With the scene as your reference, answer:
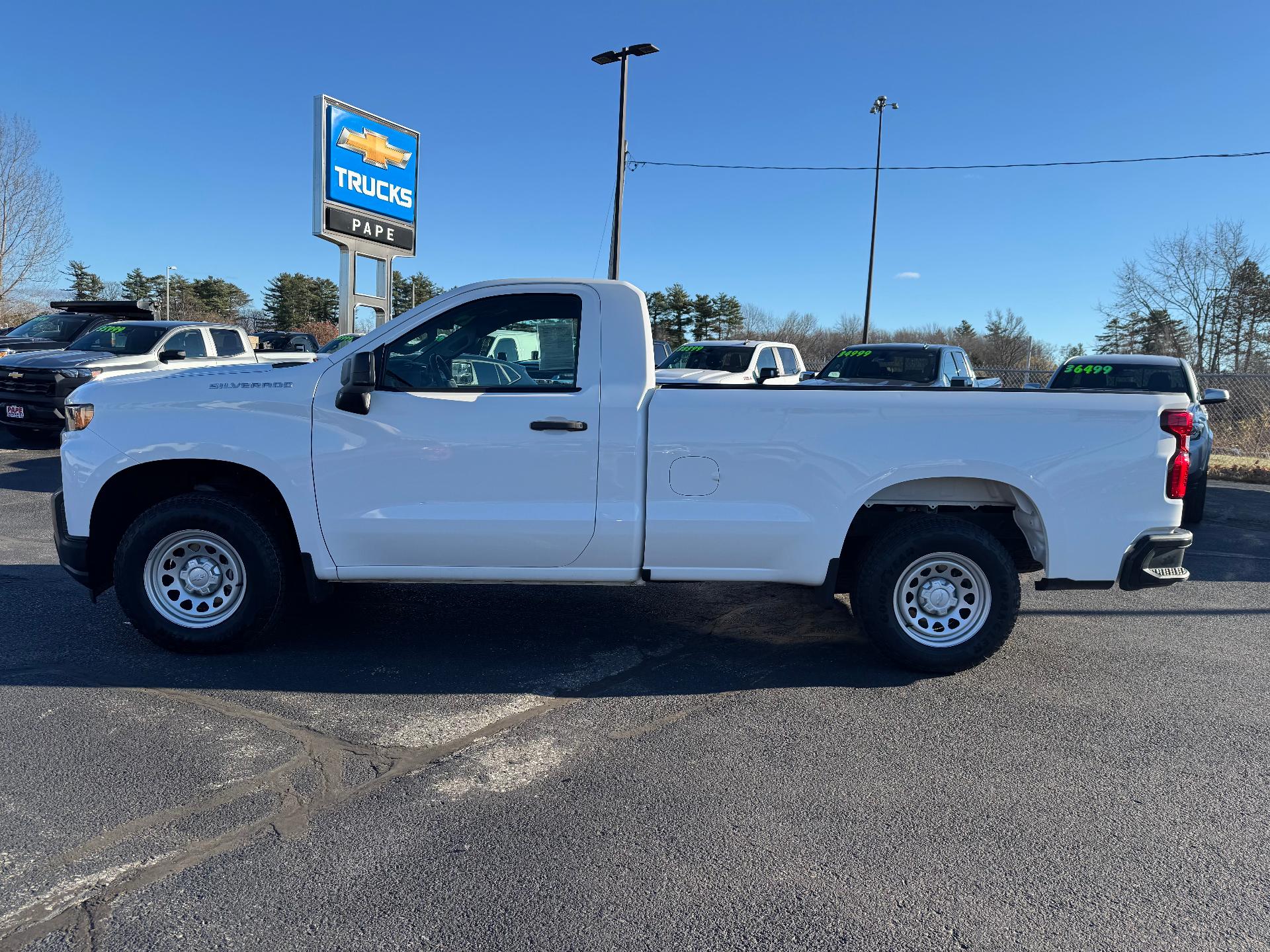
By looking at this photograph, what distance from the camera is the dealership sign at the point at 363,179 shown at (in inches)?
699

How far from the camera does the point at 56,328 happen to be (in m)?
16.7

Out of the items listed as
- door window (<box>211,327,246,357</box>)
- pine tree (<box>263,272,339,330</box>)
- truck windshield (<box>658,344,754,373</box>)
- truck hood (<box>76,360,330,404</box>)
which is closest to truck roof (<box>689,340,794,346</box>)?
truck windshield (<box>658,344,754,373</box>)

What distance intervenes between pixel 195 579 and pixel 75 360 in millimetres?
9703

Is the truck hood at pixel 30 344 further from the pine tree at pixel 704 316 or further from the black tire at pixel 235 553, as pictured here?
the pine tree at pixel 704 316

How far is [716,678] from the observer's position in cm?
489

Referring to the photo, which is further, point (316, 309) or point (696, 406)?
point (316, 309)

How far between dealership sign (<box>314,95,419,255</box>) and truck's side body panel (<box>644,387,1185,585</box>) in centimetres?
1518

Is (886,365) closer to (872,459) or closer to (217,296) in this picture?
(872,459)

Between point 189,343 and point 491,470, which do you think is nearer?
point 491,470

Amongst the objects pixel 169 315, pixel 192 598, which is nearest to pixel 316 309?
pixel 169 315

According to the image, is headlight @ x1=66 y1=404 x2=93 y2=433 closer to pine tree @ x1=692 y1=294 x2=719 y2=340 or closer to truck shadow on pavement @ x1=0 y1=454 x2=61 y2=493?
truck shadow on pavement @ x1=0 y1=454 x2=61 y2=493

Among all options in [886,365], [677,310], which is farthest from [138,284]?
[886,365]

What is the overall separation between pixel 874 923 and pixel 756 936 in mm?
371

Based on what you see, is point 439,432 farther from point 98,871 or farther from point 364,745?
point 98,871
